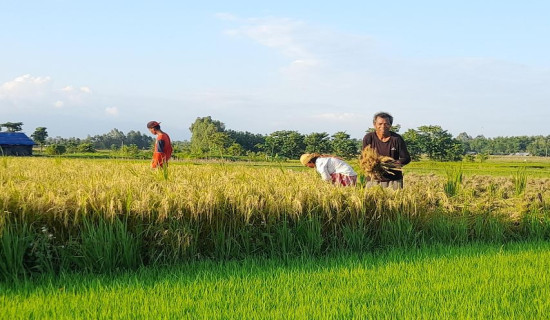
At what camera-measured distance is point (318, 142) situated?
49.2 m

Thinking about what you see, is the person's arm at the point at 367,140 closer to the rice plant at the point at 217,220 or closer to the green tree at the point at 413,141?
the rice plant at the point at 217,220

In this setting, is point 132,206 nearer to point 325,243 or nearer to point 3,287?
point 3,287

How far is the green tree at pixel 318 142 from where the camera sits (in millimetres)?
48250

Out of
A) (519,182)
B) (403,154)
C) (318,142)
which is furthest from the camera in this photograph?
(318,142)

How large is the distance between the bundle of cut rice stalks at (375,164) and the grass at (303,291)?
1.73 meters

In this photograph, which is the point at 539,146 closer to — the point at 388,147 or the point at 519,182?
the point at 519,182

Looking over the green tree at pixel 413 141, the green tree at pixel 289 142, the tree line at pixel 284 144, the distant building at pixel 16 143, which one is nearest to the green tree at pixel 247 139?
the tree line at pixel 284 144

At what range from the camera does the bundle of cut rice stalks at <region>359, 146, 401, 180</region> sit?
7.05 metres

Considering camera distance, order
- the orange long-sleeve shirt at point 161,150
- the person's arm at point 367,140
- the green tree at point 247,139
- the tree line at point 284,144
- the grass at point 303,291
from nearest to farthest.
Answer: the grass at point 303,291
the person's arm at point 367,140
the orange long-sleeve shirt at point 161,150
the tree line at point 284,144
the green tree at point 247,139

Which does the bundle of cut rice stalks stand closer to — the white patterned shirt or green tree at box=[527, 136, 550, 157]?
the white patterned shirt

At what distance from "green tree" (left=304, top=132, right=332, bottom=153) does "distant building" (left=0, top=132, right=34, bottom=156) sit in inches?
1093

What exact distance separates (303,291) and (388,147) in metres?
3.47

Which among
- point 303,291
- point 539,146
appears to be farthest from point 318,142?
point 539,146

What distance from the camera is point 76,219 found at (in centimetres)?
508
